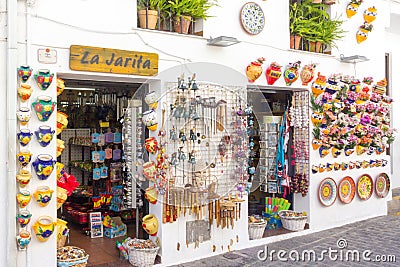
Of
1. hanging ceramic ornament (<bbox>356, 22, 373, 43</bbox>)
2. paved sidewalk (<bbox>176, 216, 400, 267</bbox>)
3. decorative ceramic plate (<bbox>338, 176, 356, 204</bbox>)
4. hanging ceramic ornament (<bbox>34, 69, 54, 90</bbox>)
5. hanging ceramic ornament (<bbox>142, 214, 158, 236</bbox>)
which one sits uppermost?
hanging ceramic ornament (<bbox>356, 22, 373, 43</bbox>)

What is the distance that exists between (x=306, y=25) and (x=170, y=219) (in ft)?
11.4

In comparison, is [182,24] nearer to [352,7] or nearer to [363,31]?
[352,7]

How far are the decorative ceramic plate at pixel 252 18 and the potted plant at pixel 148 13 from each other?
1171mm

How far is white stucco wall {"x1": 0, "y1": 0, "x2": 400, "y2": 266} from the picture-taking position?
4234mm

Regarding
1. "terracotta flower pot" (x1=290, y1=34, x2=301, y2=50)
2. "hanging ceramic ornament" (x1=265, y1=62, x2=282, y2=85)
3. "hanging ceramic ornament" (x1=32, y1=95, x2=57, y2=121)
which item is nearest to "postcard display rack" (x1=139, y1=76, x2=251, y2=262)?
"hanging ceramic ornament" (x1=265, y1=62, x2=282, y2=85)

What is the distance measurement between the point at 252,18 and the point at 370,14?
2647 mm

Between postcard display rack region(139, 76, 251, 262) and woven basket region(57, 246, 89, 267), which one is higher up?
postcard display rack region(139, 76, 251, 262)

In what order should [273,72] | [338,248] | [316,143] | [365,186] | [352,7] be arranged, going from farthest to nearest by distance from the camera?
[365,186], [352,7], [316,143], [273,72], [338,248]

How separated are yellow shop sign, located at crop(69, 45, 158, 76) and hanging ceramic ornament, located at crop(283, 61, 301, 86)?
2075 mm

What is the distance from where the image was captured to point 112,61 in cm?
462

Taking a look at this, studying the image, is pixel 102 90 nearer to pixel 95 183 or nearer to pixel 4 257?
pixel 95 183

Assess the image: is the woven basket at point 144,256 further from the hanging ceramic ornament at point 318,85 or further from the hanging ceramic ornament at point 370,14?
the hanging ceramic ornament at point 370,14

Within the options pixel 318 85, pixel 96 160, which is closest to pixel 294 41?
pixel 318 85

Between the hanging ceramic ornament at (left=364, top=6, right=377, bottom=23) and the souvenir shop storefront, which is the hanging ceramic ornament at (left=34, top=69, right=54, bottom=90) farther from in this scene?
the hanging ceramic ornament at (left=364, top=6, right=377, bottom=23)
